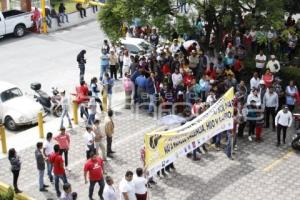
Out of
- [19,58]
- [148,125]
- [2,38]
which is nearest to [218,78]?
[148,125]

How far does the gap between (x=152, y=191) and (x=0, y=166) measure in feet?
16.3

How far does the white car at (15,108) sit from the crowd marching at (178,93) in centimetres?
169

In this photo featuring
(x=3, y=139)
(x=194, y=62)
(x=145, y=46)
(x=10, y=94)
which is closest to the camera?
(x=3, y=139)

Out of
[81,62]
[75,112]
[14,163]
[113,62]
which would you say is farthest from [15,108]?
[14,163]

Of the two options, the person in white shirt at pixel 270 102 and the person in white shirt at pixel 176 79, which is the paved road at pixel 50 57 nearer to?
the person in white shirt at pixel 176 79

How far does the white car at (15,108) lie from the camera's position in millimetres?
22188

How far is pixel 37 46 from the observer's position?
105 ft

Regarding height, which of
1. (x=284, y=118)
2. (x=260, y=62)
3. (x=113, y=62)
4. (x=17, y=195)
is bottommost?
(x=17, y=195)

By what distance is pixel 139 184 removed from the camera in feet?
50.3

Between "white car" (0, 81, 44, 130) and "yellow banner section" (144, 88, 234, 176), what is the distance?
7.16m

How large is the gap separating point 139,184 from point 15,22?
780 inches

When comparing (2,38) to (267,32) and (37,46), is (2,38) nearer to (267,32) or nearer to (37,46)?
(37,46)

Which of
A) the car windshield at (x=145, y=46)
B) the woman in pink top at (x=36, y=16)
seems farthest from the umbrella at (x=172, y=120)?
the woman in pink top at (x=36, y=16)

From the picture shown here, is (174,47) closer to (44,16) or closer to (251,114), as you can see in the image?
(251,114)
